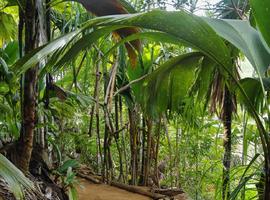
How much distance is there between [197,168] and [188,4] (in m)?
1.77

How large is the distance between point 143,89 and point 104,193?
1603mm

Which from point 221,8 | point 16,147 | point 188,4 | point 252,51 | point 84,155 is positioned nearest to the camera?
point 252,51

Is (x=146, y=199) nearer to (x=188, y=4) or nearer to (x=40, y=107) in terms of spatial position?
(x=40, y=107)

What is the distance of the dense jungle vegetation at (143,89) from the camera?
112 centimetres

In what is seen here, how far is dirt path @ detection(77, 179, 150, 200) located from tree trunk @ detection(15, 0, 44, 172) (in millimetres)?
1498

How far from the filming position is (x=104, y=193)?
344 cm

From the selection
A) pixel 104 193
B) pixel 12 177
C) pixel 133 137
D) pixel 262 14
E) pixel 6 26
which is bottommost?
pixel 104 193

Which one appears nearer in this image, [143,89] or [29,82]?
[29,82]

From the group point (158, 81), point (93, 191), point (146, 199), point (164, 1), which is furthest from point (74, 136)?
point (158, 81)

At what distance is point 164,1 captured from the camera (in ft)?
13.1

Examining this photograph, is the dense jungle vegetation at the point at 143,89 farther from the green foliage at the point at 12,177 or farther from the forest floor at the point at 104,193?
the forest floor at the point at 104,193

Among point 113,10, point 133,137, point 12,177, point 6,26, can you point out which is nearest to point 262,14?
point 113,10

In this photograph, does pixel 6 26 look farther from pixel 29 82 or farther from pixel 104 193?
pixel 104 193

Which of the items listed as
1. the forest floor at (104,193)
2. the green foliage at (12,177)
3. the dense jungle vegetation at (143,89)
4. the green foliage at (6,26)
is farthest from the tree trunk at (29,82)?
the forest floor at (104,193)
